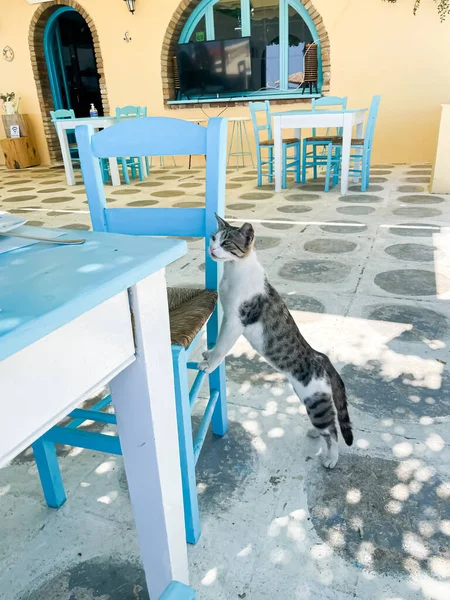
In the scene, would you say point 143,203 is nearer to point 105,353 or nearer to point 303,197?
point 303,197

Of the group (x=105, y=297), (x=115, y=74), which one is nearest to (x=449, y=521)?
(x=105, y=297)

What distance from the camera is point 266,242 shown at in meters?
3.43

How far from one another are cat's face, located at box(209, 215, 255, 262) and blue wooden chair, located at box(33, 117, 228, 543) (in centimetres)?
3

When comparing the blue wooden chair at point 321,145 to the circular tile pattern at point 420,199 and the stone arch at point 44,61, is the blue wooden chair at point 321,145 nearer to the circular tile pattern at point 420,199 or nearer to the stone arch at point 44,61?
the circular tile pattern at point 420,199

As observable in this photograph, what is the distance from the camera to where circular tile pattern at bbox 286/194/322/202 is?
477cm

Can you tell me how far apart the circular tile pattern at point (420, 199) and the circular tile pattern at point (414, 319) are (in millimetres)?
2540

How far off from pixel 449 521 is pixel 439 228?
2.88 meters

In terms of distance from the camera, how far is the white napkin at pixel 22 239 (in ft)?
2.22

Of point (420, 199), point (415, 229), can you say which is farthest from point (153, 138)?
point (420, 199)

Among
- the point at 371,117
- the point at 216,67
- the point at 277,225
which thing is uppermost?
the point at 216,67

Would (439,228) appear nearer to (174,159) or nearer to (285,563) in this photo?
(285,563)

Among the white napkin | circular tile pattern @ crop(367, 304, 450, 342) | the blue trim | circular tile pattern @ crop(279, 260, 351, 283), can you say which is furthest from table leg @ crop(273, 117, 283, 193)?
the blue trim

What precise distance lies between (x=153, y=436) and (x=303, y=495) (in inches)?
26.7

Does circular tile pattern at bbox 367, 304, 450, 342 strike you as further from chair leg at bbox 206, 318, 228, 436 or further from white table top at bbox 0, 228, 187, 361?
white table top at bbox 0, 228, 187, 361
